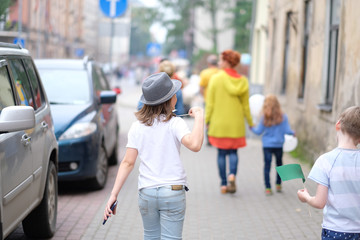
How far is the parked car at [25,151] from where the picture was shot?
4477mm

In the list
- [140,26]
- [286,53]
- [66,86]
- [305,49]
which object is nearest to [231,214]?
[66,86]

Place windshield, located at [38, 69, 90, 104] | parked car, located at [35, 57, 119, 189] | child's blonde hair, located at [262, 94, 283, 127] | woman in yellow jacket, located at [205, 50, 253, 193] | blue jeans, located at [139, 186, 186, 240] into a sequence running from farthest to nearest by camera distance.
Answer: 1. windshield, located at [38, 69, 90, 104]
2. woman in yellow jacket, located at [205, 50, 253, 193]
3. child's blonde hair, located at [262, 94, 283, 127]
4. parked car, located at [35, 57, 119, 189]
5. blue jeans, located at [139, 186, 186, 240]

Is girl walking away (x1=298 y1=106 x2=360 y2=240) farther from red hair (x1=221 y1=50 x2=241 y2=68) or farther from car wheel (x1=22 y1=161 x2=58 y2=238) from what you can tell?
red hair (x1=221 y1=50 x2=241 y2=68)

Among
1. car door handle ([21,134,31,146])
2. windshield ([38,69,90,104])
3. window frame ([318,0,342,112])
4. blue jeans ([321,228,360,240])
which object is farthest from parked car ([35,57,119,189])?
blue jeans ([321,228,360,240])

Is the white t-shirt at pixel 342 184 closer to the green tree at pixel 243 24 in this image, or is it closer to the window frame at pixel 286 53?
the window frame at pixel 286 53

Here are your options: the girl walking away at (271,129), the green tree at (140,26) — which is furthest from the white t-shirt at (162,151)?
the green tree at (140,26)

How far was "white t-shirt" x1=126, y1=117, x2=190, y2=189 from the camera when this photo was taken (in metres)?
4.22

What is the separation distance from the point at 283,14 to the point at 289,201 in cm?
988

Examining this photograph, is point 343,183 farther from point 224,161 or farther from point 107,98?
point 107,98

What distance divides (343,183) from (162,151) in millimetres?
1086

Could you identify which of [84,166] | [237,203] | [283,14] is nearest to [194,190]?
[237,203]

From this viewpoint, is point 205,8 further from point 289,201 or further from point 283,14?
point 289,201

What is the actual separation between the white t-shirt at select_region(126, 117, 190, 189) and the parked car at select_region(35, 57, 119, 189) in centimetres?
425

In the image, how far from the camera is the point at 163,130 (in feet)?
13.9
